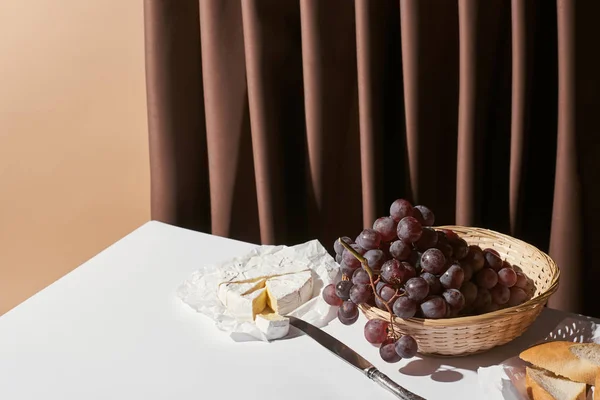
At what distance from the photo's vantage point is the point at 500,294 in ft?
2.88

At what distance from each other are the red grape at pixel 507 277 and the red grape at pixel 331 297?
0.21 m

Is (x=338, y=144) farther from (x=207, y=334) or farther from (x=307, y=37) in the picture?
(x=207, y=334)

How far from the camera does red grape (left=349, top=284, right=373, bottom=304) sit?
85 cm

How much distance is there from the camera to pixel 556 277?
2.82ft

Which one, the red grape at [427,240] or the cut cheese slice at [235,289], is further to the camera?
the cut cheese slice at [235,289]

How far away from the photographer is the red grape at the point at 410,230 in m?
0.86

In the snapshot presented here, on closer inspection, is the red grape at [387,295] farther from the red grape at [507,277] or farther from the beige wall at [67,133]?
the beige wall at [67,133]

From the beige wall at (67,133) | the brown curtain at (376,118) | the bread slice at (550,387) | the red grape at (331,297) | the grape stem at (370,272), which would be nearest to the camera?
the bread slice at (550,387)

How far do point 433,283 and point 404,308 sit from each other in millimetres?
53

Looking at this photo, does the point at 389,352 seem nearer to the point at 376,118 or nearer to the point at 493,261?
the point at 493,261

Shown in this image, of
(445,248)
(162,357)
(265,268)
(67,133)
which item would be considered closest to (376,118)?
(265,268)

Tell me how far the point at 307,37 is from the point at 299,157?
0.94 ft

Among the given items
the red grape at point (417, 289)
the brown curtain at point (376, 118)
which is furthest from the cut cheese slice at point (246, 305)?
the brown curtain at point (376, 118)

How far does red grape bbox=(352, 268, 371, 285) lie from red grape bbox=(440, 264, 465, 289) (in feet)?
0.30
